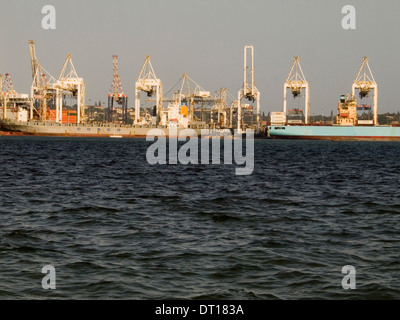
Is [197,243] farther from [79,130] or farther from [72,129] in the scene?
[79,130]

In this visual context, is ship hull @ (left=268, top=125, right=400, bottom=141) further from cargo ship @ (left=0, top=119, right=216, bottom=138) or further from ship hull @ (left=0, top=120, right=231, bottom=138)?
cargo ship @ (left=0, top=119, right=216, bottom=138)

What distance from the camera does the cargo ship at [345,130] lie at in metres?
149

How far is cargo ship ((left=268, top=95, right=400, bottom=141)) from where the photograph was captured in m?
149

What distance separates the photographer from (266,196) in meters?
24.8

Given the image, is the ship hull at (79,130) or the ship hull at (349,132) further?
the ship hull at (79,130)

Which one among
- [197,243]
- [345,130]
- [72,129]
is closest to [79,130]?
[72,129]

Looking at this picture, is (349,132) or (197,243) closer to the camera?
(197,243)

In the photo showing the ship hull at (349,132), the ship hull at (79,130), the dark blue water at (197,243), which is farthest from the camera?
the ship hull at (79,130)

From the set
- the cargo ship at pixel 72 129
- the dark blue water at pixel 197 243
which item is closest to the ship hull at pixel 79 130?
the cargo ship at pixel 72 129

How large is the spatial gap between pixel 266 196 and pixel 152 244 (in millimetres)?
11474

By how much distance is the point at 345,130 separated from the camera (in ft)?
492

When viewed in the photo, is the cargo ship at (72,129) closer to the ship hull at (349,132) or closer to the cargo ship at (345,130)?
the cargo ship at (345,130)

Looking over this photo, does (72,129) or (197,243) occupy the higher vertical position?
(72,129)

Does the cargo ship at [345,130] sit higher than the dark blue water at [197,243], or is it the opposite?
the cargo ship at [345,130]
